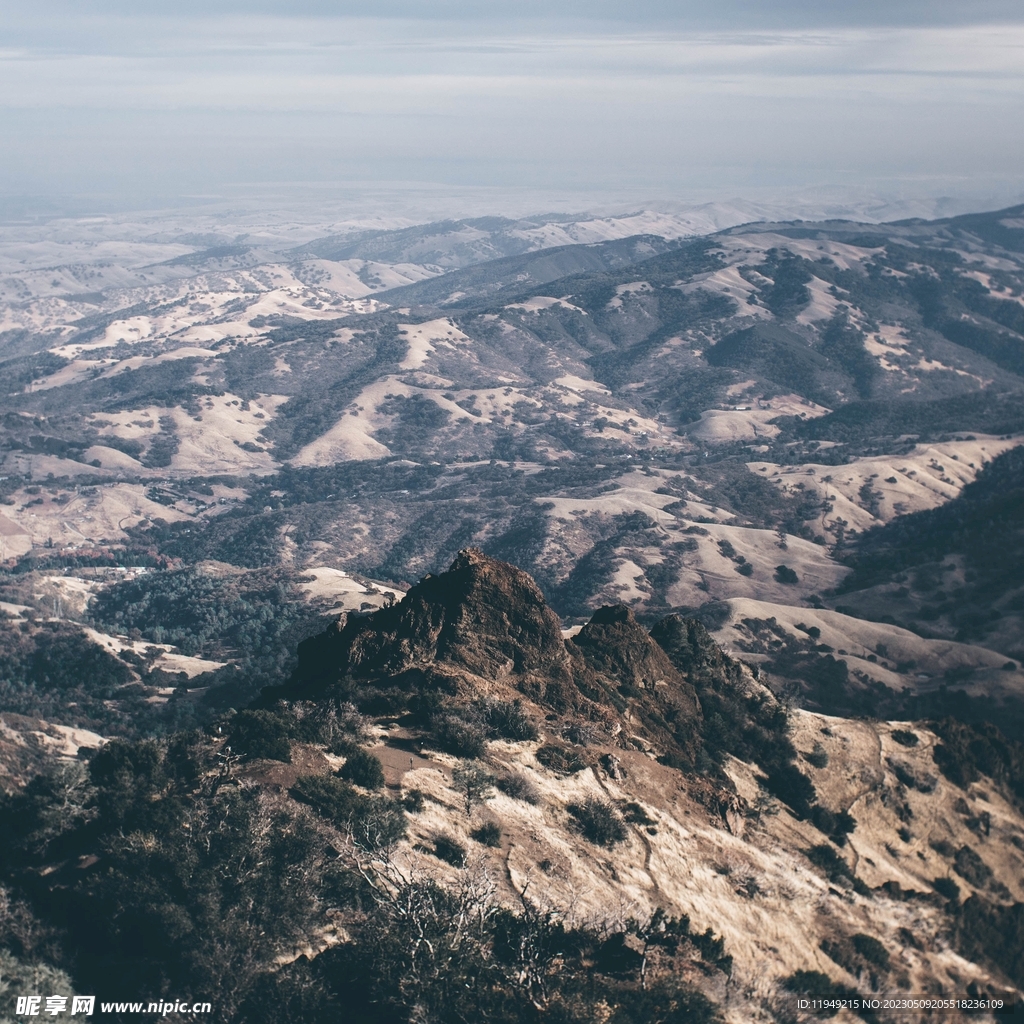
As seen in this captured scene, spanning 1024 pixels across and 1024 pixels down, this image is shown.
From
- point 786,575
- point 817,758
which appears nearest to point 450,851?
point 817,758

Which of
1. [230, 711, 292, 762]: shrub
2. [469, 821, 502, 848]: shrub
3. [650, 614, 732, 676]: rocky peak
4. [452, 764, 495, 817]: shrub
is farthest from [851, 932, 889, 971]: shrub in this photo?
[650, 614, 732, 676]: rocky peak

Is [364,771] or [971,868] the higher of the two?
[364,771]

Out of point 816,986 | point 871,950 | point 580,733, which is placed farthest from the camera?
point 580,733

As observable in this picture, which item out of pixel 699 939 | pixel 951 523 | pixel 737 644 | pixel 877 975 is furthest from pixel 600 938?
pixel 951 523

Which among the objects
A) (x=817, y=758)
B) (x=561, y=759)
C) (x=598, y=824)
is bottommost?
(x=817, y=758)

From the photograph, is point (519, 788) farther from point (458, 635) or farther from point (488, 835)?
point (458, 635)

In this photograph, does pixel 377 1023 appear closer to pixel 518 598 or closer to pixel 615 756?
pixel 615 756
